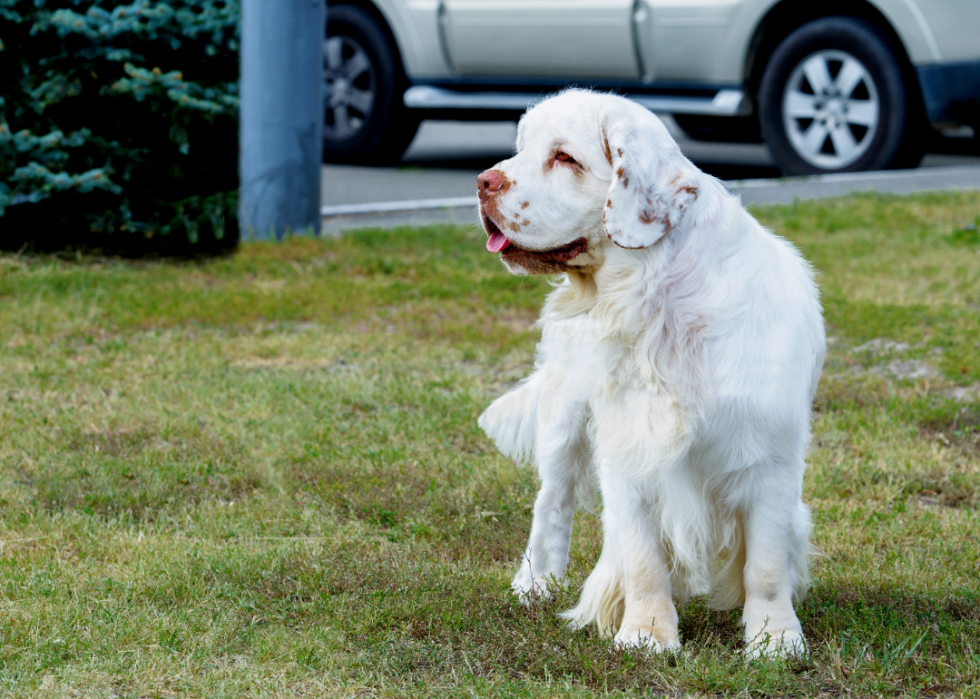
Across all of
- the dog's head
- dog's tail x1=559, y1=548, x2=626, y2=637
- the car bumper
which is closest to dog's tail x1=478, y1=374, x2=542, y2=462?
dog's tail x1=559, y1=548, x2=626, y2=637

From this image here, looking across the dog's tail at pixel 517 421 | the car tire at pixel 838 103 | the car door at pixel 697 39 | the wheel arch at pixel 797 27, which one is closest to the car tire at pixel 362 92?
the car door at pixel 697 39

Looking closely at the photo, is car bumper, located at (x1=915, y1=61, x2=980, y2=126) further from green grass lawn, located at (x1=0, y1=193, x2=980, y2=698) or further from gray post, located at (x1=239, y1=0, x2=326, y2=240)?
gray post, located at (x1=239, y1=0, x2=326, y2=240)

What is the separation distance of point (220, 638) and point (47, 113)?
15.0 ft

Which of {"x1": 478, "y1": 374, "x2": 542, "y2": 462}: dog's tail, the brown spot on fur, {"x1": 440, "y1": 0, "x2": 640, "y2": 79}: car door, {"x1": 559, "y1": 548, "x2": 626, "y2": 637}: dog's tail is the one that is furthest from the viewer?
{"x1": 440, "y1": 0, "x2": 640, "y2": 79}: car door

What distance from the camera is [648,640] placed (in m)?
2.76

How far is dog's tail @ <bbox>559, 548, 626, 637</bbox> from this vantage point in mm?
2893

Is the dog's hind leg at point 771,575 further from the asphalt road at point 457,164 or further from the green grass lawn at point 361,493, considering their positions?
the asphalt road at point 457,164

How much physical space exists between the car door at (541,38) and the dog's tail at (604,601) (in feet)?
19.8

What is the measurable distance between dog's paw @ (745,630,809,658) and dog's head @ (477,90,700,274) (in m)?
0.90

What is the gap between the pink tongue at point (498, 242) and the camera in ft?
8.89

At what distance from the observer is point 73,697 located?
2506 mm

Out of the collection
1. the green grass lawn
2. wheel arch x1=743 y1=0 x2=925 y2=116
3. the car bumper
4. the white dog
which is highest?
wheel arch x1=743 y1=0 x2=925 y2=116

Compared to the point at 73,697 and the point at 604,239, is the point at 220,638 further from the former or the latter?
the point at 604,239

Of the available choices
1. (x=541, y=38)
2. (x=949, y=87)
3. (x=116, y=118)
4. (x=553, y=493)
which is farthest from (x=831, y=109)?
(x=553, y=493)
